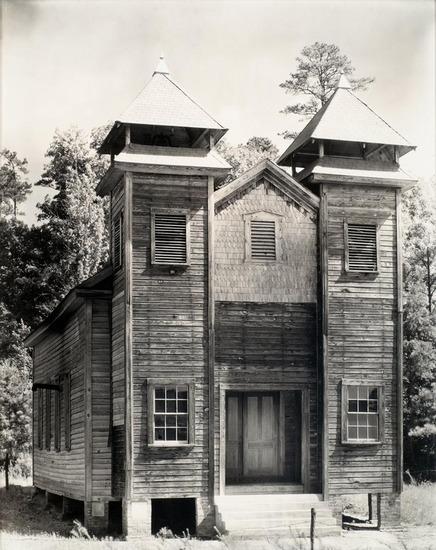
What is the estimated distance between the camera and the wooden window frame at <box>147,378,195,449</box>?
63.9ft

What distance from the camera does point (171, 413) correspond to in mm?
19703

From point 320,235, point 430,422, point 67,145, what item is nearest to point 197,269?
point 320,235

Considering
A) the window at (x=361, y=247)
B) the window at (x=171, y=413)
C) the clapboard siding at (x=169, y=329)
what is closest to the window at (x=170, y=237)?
the clapboard siding at (x=169, y=329)

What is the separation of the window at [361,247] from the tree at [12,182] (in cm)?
748

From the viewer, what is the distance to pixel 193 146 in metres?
21.3

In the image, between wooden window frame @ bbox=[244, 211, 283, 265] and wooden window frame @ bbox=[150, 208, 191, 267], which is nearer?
wooden window frame @ bbox=[150, 208, 191, 267]

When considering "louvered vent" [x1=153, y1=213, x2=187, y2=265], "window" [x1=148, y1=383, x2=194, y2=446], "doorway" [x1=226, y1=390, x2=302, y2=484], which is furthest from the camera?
"doorway" [x1=226, y1=390, x2=302, y2=484]

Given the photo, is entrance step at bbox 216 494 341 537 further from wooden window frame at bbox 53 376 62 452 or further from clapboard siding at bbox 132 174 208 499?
wooden window frame at bbox 53 376 62 452

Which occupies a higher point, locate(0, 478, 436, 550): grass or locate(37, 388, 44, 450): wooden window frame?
locate(37, 388, 44, 450): wooden window frame

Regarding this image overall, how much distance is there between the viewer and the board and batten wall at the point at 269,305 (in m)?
20.3

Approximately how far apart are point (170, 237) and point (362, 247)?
14.7ft

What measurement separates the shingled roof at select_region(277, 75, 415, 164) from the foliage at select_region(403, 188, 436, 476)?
314 inches

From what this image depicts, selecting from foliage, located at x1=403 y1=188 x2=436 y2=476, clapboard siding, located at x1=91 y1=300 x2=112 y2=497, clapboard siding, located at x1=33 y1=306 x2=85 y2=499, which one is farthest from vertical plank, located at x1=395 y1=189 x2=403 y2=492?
clapboard siding, located at x1=33 y1=306 x2=85 y2=499

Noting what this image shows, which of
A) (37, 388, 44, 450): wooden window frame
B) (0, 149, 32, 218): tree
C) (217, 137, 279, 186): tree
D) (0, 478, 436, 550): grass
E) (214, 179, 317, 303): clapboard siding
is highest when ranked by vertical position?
(217, 137, 279, 186): tree
